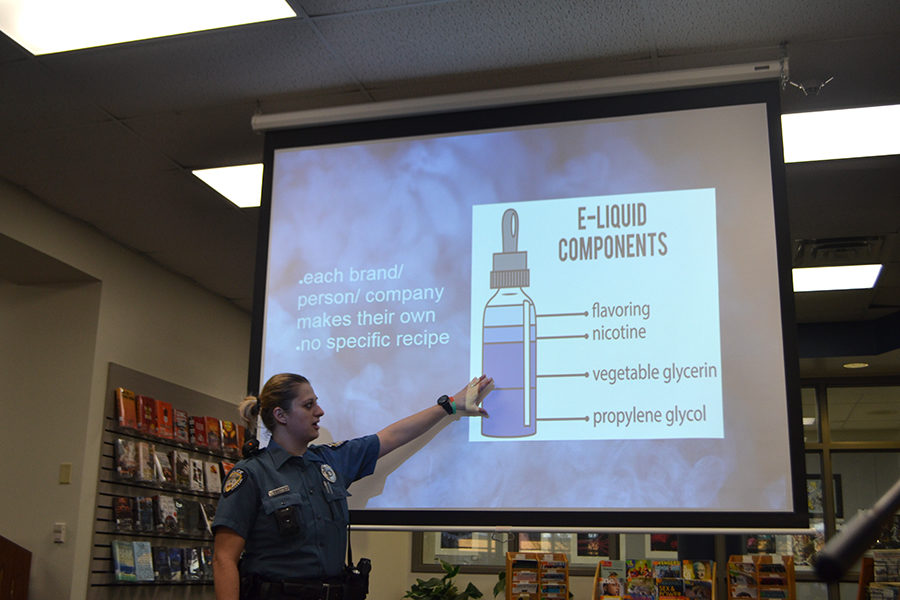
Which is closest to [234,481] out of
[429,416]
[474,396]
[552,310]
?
[429,416]

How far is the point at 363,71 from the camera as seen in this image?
370 centimetres

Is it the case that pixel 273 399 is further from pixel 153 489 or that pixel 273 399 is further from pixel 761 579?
pixel 761 579

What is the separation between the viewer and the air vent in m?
5.32

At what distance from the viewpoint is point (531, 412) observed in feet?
10.7

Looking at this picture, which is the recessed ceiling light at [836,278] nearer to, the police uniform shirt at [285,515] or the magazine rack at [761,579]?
the magazine rack at [761,579]

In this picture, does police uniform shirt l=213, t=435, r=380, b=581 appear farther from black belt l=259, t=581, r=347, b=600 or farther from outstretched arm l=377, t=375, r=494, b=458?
outstretched arm l=377, t=375, r=494, b=458

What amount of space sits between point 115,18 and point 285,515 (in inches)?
78.3

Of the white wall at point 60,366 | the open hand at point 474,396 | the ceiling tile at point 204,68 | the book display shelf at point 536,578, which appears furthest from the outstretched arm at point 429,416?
the white wall at point 60,366

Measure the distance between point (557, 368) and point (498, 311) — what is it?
32 centimetres

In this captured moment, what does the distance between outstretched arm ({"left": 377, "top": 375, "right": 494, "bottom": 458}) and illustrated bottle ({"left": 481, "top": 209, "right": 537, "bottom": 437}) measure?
4 cm

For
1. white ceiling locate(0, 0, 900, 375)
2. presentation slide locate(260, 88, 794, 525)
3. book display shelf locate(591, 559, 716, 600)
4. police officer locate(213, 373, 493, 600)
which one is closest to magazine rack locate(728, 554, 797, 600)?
book display shelf locate(591, 559, 716, 600)

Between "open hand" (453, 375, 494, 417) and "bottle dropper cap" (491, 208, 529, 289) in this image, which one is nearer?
"open hand" (453, 375, 494, 417)

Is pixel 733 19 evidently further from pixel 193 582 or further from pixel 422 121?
pixel 193 582

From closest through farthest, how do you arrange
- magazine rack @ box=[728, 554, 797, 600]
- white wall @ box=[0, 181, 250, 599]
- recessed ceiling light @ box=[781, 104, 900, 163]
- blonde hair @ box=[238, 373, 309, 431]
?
Answer: blonde hair @ box=[238, 373, 309, 431] → recessed ceiling light @ box=[781, 104, 900, 163] → white wall @ box=[0, 181, 250, 599] → magazine rack @ box=[728, 554, 797, 600]
